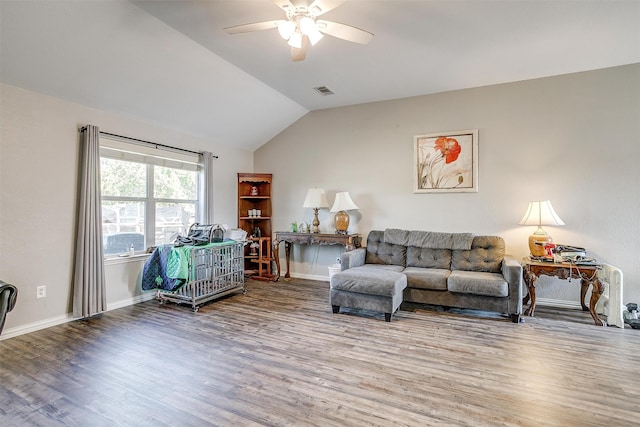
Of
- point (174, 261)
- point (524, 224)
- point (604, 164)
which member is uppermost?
point (604, 164)

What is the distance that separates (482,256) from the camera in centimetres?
386

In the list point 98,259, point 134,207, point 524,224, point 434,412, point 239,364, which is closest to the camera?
point 434,412

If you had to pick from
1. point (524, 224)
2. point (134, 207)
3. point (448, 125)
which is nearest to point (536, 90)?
point (448, 125)

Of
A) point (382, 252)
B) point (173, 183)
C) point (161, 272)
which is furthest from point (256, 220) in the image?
point (382, 252)

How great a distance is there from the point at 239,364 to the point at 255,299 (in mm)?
1788

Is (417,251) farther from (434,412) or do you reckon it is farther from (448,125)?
(434,412)

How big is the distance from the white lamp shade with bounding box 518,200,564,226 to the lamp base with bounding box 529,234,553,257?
186 millimetres

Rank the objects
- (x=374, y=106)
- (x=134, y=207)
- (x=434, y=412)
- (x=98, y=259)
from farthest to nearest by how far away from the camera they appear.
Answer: (x=374, y=106), (x=134, y=207), (x=98, y=259), (x=434, y=412)

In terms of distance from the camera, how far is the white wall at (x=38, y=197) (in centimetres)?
289

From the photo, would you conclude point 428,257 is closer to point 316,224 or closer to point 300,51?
point 316,224

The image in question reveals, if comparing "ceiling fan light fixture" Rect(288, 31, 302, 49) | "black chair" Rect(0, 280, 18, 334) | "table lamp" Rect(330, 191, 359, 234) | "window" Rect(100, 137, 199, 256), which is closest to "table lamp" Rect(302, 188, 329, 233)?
"table lamp" Rect(330, 191, 359, 234)

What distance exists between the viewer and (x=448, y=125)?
173 inches

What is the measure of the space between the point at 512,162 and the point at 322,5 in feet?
10.5

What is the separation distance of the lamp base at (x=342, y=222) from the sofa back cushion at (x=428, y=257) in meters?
1.01
